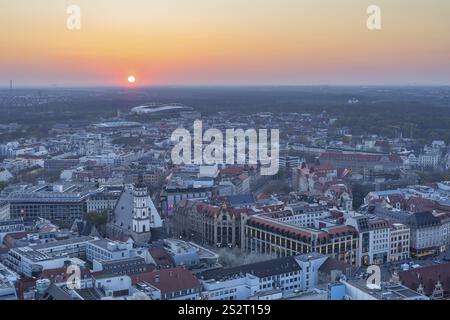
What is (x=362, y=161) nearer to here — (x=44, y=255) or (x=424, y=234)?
(x=424, y=234)

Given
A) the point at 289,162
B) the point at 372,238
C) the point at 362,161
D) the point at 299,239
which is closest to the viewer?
the point at 299,239

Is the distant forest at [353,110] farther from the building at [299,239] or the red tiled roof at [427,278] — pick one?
the red tiled roof at [427,278]

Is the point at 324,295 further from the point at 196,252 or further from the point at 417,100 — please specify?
the point at 417,100

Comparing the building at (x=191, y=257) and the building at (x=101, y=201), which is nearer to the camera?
the building at (x=191, y=257)

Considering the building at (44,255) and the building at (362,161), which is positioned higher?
the building at (44,255)

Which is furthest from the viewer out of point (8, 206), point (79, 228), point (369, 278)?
point (8, 206)

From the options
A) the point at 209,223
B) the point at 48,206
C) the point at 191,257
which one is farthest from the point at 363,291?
the point at 48,206

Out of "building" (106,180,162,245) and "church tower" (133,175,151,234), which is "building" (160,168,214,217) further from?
"church tower" (133,175,151,234)

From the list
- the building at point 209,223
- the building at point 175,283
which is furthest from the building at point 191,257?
the building at point 209,223

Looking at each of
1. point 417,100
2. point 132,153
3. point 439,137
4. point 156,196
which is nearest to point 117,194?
point 156,196
